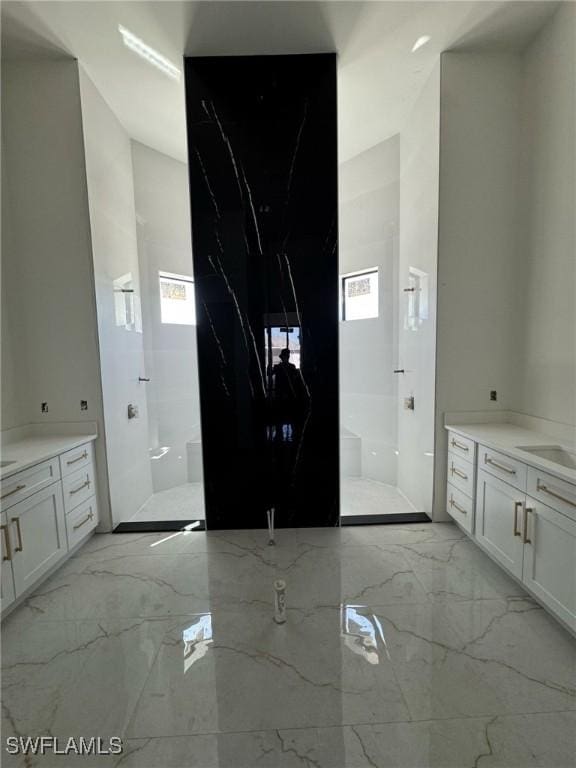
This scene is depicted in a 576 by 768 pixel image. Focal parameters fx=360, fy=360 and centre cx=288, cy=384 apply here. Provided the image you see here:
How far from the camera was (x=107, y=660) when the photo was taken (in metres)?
1.66

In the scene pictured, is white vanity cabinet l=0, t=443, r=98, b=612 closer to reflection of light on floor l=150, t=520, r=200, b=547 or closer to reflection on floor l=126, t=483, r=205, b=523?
reflection of light on floor l=150, t=520, r=200, b=547

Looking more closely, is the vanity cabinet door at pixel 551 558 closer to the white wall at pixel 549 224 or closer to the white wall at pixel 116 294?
the white wall at pixel 549 224

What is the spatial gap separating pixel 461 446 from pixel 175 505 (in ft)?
8.49

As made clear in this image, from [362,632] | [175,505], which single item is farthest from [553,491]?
[175,505]

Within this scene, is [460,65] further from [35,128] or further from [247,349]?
[35,128]

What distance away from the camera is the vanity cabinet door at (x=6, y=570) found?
6.02 feet

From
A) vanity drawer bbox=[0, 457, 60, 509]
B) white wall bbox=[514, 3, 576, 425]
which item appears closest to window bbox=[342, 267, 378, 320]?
white wall bbox=[514, 3, 576, 425]

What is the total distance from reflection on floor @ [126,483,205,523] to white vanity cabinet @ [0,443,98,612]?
1.98ft

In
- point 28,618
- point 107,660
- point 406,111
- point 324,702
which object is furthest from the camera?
point 406,111

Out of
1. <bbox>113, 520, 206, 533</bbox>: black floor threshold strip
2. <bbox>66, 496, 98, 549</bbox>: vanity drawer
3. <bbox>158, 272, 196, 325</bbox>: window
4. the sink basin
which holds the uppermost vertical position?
<bbox>158, 272, 196, 325</bbox>: window

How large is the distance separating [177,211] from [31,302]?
1.78 metres

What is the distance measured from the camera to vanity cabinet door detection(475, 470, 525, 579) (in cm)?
199

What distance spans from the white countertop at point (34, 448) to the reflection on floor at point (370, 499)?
7.14 ft

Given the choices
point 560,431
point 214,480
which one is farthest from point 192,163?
point 560,431
